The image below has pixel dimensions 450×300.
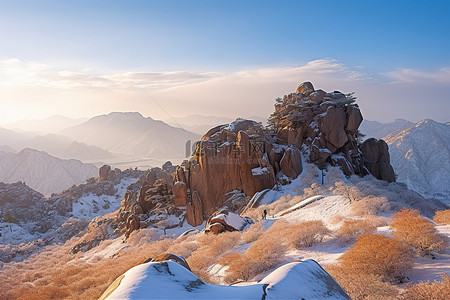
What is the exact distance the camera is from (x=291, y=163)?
4403 centimetres

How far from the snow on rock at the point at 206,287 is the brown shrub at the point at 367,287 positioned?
2.75 m

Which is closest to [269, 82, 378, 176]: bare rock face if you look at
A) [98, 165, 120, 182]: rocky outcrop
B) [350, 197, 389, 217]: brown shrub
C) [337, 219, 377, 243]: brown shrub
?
[350, 197, 389, 217]: brown shrub

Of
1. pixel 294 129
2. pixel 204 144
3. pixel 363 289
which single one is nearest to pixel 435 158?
pixel 294 129

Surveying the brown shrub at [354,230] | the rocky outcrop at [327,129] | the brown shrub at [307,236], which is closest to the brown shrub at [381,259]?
the brown shrub at [354,230]

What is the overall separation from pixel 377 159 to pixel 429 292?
4613 centimetres

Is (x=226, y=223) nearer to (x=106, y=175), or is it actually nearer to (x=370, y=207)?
(x=370, y=207)

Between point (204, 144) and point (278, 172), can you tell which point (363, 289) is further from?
point (204, 144)

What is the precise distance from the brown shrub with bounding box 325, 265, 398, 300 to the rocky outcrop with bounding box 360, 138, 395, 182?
43171 millimetres

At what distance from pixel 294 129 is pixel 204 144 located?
16250 mm

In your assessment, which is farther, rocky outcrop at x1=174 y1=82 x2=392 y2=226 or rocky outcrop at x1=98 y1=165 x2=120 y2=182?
rocky outcrop at x1=98 y1=165 x2=120 y2=182

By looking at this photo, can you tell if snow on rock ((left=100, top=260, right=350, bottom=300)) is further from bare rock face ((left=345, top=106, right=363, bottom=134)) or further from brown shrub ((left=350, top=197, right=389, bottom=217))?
bare rock face ((left=345, top=106, right=363, bottom=134))

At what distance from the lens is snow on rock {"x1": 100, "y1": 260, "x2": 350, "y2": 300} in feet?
20.4

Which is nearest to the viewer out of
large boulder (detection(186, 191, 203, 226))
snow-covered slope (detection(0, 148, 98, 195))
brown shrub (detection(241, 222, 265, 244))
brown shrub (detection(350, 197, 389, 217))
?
brown shrub (detection(350, 197, 389, 217))

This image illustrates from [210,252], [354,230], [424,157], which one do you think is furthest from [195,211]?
[424,157]
